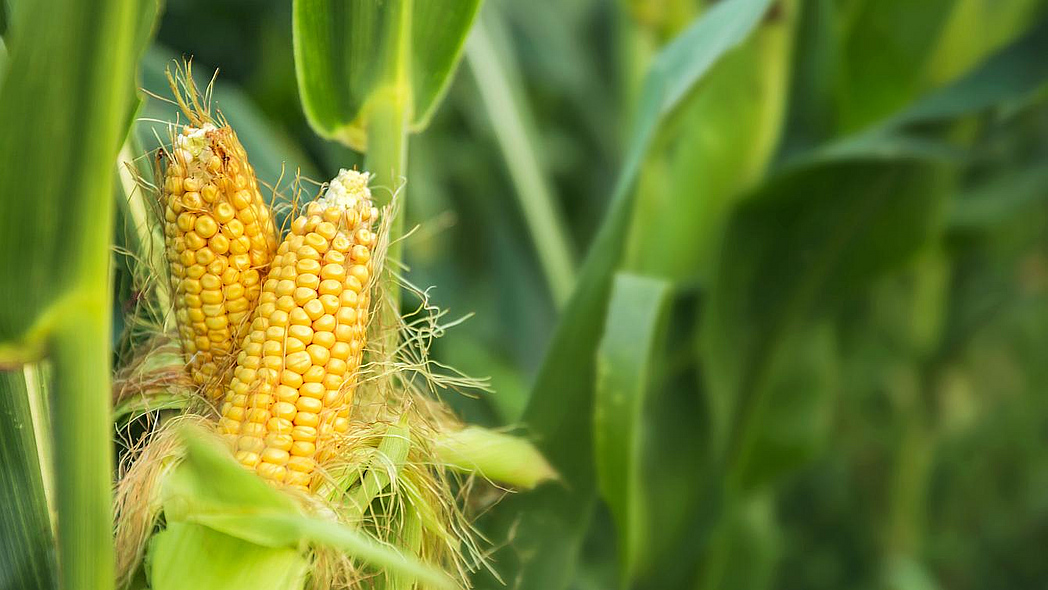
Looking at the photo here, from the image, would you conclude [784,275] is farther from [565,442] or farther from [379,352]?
[379,352]

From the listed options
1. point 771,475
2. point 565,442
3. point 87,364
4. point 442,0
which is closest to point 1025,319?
point 771,475

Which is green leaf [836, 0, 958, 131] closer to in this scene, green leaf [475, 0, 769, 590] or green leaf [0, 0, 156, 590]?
green leaf [475, 0, 769, 590]

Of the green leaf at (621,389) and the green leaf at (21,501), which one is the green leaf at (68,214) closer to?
the green leaf at (21,501)

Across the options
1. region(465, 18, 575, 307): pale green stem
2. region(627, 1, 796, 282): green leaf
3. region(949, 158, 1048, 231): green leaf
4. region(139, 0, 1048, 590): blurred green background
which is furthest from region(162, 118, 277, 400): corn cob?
region(949, 158, 1048, 231): green leaf

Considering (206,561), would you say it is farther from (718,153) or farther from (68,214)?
(718,153)

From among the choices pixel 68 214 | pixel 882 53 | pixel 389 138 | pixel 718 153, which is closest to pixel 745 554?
pixel 718 153

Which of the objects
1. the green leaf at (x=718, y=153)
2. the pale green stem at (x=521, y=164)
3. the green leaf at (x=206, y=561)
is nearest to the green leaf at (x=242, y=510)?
the green leaf at (x=206, y=561)
